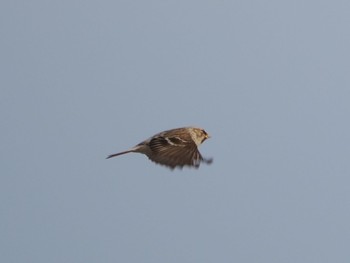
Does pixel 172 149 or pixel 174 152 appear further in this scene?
pixel 172 149

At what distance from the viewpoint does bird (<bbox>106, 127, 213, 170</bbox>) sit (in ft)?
51.4

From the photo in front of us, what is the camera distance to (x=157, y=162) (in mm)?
15859

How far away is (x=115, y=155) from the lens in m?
17.2

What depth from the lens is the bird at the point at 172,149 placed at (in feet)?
51.4

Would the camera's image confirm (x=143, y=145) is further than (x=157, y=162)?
Yes

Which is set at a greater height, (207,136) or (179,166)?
(207,136)

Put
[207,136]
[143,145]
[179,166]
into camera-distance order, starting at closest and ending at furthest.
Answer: [179,166] < [143,145] < [207,136]

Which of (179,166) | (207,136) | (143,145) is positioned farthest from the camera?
(207,136)

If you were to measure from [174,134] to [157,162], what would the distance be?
89.5 inches

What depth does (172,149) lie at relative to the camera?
54.2 feet

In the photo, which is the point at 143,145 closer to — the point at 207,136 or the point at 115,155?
the point at 115,155

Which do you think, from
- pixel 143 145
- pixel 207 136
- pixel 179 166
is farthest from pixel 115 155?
pixel 207 136

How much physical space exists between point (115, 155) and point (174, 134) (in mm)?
1564

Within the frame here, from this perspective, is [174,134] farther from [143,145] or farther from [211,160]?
[211,160]
